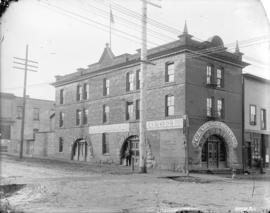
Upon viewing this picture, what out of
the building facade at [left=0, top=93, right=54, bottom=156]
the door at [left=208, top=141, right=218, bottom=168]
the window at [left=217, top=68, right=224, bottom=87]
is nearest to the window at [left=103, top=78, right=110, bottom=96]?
the window at [left=217, top=68, right=224, bottom=87]

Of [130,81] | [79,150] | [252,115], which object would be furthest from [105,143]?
[252,115]

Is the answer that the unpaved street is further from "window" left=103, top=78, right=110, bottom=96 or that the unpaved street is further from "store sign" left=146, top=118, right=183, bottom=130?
"window" left=103, top=78, right=110, bottom=96

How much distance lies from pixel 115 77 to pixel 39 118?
2132cm

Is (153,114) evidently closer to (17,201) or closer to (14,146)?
(17,201)

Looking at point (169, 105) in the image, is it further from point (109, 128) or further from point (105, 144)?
point (105, 144)

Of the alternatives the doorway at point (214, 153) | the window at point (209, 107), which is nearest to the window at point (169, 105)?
the window at point (209, 107)

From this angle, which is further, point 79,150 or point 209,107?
point 79,150

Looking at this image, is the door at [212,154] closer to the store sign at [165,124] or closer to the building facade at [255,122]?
the store sign at [165,124]

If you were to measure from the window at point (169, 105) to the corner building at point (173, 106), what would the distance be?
0.08 m

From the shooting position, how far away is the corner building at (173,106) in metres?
26.2

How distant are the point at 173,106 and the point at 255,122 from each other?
889cm

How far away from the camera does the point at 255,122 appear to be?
103 ft

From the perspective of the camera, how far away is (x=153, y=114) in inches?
1119

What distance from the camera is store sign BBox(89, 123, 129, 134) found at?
102 feet
